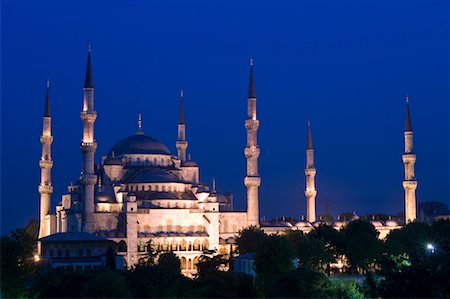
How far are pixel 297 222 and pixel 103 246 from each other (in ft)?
53.0

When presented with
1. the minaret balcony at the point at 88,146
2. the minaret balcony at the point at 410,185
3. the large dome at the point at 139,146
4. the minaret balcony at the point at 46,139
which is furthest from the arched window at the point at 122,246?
the minaret balcony at the point at 410,185

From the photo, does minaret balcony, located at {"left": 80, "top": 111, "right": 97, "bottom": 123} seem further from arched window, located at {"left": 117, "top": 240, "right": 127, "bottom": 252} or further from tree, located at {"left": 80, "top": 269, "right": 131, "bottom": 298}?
tree, located at {"left": 80, "top": 269, "right": 131, "bottom": 298}

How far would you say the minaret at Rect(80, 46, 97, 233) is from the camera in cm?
4516

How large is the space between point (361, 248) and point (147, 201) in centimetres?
1175

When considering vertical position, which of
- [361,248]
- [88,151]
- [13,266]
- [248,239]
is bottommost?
[13,266]

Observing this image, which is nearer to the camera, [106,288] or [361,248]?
[106,288]

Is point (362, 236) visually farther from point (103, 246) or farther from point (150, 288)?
point (150, 288)

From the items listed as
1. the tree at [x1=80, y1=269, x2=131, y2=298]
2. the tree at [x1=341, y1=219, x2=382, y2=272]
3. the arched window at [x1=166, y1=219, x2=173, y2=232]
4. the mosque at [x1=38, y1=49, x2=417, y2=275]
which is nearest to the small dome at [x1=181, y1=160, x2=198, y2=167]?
the mosque at [x1=38, y1=49, x2=417, y2=275]

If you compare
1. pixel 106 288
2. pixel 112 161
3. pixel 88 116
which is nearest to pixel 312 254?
pixel 88 116

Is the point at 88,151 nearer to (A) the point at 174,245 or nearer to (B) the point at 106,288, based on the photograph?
(A) the point at 174,245

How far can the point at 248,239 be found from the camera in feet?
149

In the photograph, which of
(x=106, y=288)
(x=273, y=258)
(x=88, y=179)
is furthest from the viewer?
(x=88, y=179)

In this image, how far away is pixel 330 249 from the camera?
43.7m

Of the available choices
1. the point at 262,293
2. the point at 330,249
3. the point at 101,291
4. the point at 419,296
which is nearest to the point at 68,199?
the point at 330,249
